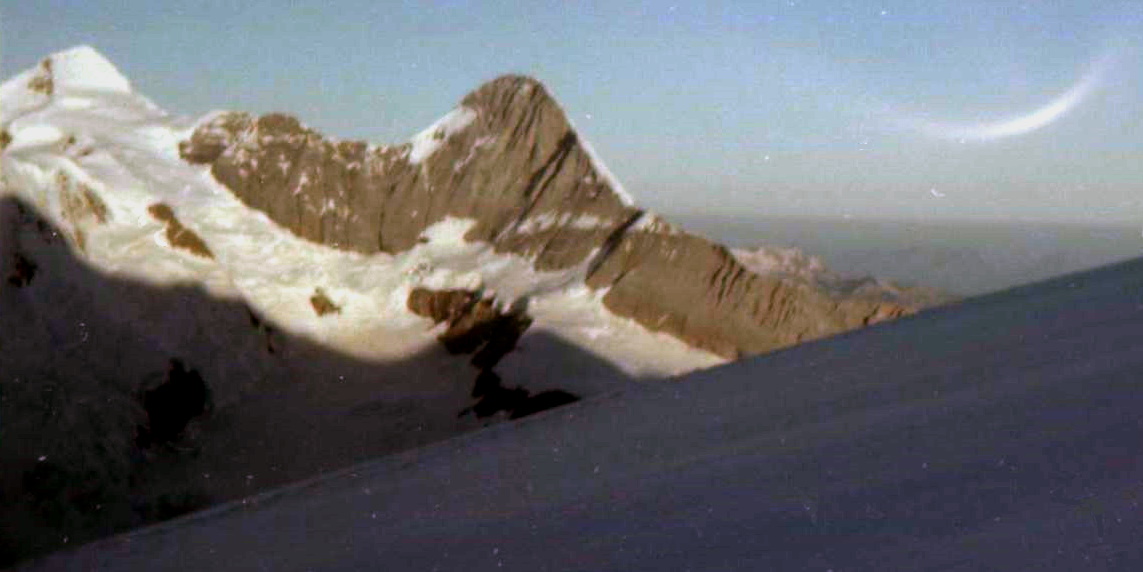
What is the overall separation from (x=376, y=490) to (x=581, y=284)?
53.5 metres

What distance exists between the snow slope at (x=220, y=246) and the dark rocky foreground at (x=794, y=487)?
48792 mm

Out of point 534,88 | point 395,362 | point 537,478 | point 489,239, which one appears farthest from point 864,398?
point 534,88

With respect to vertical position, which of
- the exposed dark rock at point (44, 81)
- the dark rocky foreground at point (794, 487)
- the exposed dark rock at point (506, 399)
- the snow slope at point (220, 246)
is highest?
the dark rocky foreground at point (794, 487)

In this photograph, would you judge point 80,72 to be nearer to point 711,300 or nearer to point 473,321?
point 473,321

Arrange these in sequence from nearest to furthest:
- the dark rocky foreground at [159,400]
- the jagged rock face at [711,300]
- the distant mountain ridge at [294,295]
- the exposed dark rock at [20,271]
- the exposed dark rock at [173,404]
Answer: the dark rocky foreground at [159,400] < the distant mountain ridge at [294,295] < the exposed dark rock at [173,404] < the exposed dark rock at [20,271] < the jagged rock face at [711,300]

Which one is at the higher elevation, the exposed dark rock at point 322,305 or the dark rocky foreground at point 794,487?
the dark rocky foreground at point 794,487

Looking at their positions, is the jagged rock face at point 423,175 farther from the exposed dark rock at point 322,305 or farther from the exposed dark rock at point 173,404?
the exposed dark rock at point 173,404

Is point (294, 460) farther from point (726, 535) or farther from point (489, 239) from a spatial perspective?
point (726, 535)

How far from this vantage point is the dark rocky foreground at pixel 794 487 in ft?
5.85

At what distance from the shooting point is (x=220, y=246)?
2411 inches

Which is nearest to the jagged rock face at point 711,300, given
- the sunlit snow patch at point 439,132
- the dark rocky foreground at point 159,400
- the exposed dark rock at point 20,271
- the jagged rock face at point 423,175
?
the jagged rock face at point 423,175

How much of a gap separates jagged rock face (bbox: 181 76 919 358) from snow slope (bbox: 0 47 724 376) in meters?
0.88

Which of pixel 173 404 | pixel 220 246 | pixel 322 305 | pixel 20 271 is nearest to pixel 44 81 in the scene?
pixel 220 246

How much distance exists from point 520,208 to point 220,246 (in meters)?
15.1
